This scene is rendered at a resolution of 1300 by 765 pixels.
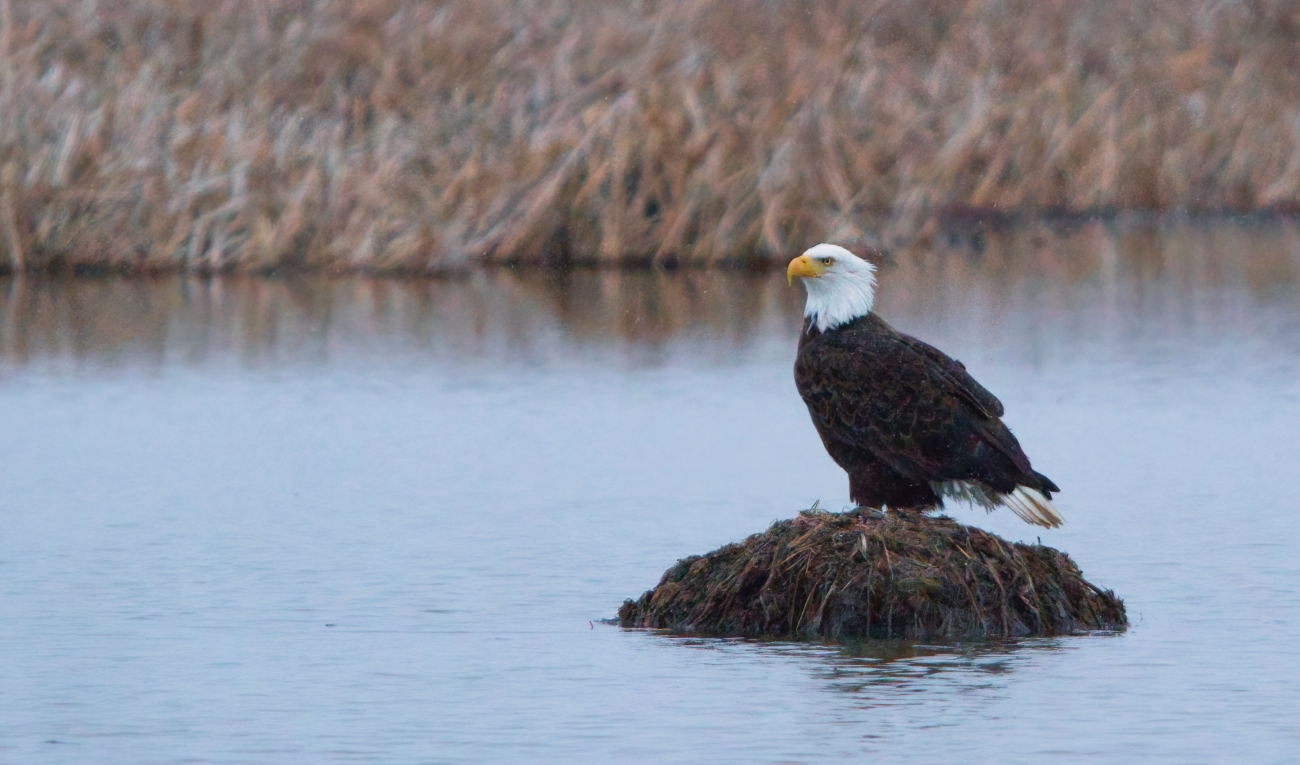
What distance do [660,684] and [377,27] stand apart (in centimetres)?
1712

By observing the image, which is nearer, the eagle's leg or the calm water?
the calm water

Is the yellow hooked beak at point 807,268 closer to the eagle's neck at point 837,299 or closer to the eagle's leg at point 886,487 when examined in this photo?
the eagle's neck at point 837,299

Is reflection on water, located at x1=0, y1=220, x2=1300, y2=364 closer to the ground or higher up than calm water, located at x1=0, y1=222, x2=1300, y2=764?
higher up

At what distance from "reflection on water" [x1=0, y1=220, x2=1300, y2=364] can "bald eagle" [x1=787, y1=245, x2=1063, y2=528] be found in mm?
8602

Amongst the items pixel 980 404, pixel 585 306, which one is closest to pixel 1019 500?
pixel 980 404

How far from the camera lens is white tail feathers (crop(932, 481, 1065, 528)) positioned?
34.1 feet

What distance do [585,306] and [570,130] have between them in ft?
7.32

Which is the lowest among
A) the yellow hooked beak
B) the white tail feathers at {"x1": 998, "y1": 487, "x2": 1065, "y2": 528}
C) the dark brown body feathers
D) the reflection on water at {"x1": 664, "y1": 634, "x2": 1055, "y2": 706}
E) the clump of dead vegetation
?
the reflection on water at {"x1": 664, "y1": 634, "x2": 1055, "y2": 706}

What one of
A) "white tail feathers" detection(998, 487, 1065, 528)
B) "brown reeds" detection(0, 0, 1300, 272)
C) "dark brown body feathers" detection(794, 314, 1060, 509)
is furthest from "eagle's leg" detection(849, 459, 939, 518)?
"brown reeds" detection(0, 0, 1300, 272)

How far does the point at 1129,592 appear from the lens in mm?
10938

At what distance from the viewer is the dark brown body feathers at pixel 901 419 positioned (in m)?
10.4

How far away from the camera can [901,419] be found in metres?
10.4

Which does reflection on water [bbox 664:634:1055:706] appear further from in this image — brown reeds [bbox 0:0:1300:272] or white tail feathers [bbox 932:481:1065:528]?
brown reeds [bbox 0:0:1300:272]

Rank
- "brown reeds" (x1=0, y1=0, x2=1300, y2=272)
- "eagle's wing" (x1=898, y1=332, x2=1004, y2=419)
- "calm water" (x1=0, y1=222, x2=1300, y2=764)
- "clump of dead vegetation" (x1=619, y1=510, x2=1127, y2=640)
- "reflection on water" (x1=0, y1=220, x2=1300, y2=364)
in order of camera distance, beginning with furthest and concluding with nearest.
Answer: "brown reeds" (x1=0, y1=0, x2=1300, y2=272) < "reflection on water" (x1=0, y1=220, x2=1300, y2=364) < "eagle's wing" (x1=898, y1=332, x2=1004, y2=419) < "clump of dead vegetation" (x1=619, y1=510, x2=1127, y2=640) < "calm water" (x1=0, y1=222, x2=1300, y2=764)
